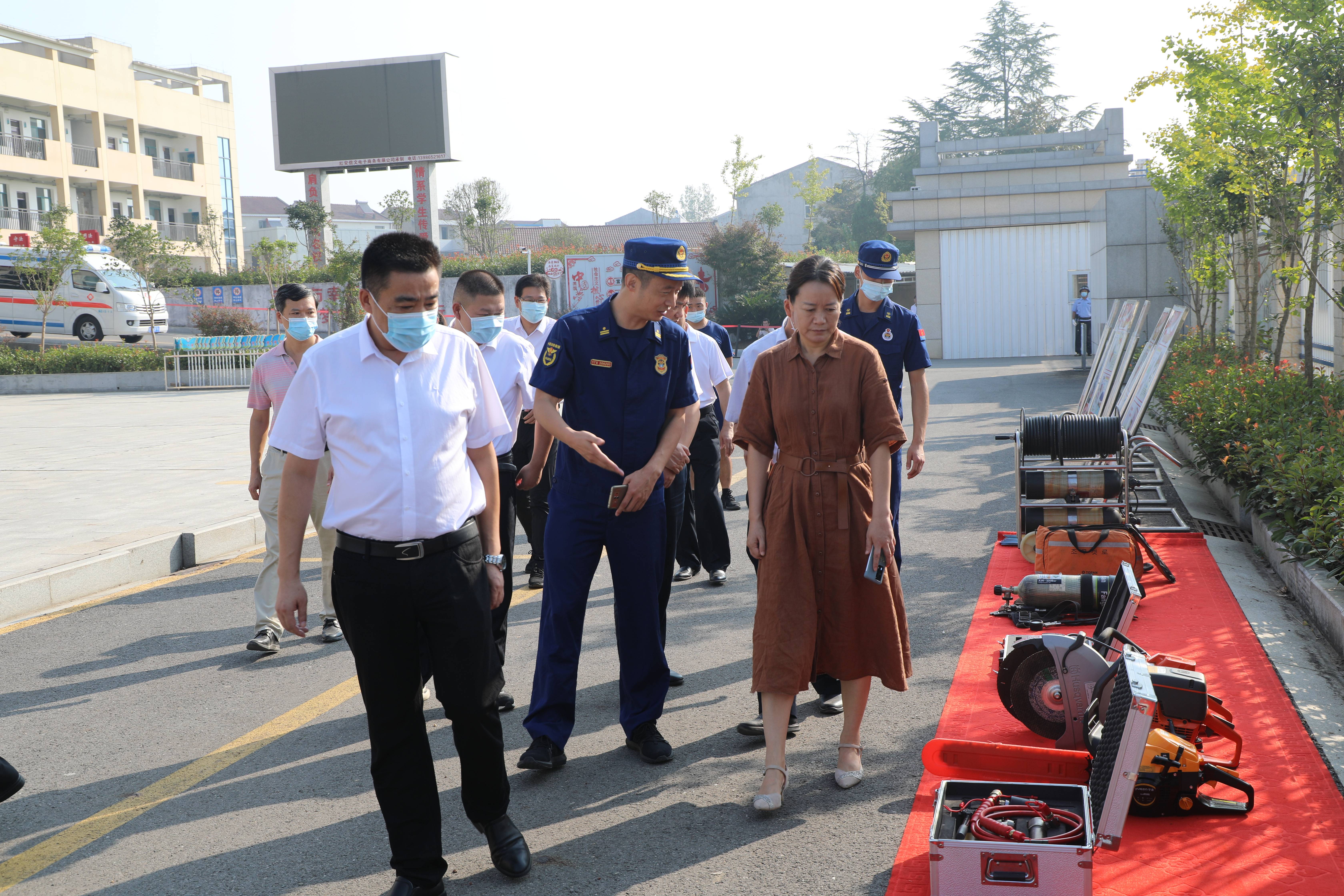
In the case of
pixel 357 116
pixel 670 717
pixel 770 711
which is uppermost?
pixel 357 116

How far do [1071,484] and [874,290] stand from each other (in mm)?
2740

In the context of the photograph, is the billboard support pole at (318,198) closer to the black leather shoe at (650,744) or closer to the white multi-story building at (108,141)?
the white multi-story building at (108,141)

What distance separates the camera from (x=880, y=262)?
5277mm

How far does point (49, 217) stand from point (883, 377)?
39.4 metres

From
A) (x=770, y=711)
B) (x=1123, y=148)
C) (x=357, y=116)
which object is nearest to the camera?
(x=770, y=711)

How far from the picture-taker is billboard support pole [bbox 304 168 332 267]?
45438mm

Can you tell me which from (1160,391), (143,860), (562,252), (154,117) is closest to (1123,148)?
(1160,391)

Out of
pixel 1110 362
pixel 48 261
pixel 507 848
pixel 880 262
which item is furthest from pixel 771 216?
pixel 507 848

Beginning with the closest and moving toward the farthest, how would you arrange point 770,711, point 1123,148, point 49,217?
point 770,711 → point 1123,148 → point 49,217

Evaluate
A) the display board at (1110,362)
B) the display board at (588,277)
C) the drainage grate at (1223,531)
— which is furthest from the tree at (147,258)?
the drainage grate at (1223,531)

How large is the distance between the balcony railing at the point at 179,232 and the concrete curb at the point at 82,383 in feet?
92.6

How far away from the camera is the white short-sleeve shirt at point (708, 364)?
7.39 metres

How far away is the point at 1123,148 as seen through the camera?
3119 cm

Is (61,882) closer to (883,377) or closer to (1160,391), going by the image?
(883,377)
